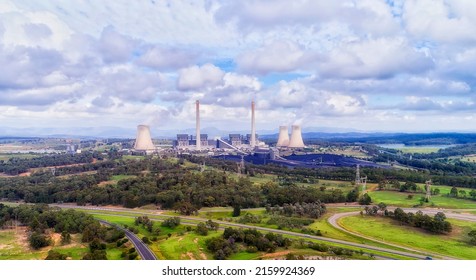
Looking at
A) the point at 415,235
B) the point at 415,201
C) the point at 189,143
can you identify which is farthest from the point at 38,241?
the point at 189,143

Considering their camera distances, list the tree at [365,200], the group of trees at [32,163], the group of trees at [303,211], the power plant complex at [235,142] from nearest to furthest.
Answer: the group of trees at [303,211] < the tree at [365,200] < the group of trees at [32,163] < the power plant complex at [235,142]

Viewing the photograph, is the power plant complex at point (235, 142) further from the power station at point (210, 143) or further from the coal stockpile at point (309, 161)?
the coal stockpile at point (309, 161)

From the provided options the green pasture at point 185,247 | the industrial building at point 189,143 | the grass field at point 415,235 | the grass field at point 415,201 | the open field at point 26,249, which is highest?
the industrial building at point 189,143

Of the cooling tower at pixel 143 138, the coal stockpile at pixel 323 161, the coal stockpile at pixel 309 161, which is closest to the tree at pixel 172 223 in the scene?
the coal stockpile at pixel 309 161

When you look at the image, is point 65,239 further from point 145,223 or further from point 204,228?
point 204,228

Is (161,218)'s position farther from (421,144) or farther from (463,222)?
(421,144)

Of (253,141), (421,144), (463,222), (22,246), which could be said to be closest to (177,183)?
(22,246)

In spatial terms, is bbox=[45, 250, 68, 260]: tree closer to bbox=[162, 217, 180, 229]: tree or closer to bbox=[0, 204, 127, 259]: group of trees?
bbox=[0, 204, 127, 259]: group of trees
